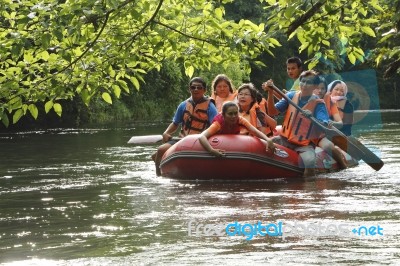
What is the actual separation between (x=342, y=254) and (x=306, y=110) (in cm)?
568

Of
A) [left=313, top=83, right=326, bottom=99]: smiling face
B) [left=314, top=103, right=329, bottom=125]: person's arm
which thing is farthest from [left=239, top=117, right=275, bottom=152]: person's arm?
[left=313, top=83, right=326, bottom=99]: smiling face

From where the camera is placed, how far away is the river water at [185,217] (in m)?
6.50

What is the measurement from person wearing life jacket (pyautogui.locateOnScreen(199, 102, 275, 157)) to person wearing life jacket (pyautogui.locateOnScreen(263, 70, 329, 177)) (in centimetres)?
62

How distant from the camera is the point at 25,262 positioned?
21.1ft

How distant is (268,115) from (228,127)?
1281 millimetres

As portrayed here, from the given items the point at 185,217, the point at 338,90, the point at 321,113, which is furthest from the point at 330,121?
the point at 185,217

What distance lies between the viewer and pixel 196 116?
41.2ft

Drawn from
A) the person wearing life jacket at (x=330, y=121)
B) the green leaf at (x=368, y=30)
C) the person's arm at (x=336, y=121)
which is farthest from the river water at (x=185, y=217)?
the green leaf at (x=368, y=30)

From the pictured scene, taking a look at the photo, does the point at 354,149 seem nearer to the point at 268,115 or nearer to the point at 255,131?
the point at 268,115

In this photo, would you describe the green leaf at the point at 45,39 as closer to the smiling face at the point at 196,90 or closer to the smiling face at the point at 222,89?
the smiling face at the point at 196,90

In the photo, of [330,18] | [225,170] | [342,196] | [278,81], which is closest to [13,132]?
[225,170]

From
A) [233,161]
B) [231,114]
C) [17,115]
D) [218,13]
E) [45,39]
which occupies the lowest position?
[233,161]

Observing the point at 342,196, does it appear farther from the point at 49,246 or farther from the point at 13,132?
the point at 13,132

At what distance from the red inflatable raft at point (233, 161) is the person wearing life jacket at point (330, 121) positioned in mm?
534
